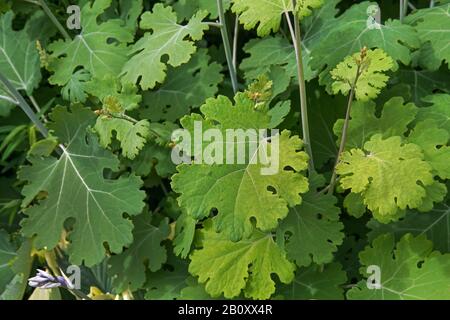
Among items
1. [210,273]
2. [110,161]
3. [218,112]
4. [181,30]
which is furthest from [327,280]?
[181,30]

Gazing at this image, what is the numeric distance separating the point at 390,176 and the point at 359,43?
0.43m

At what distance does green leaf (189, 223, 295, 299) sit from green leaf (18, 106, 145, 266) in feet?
0.76

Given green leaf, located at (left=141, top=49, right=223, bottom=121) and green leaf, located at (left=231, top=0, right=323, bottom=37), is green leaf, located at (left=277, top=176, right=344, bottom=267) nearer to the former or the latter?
green leaf, located at (left=231, top=0, right=323, bottom=37)

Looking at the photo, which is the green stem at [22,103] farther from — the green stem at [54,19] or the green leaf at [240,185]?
the green leaf at [240,185]

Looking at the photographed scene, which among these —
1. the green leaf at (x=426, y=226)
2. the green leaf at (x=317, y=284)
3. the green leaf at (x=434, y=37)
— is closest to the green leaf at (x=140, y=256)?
the green leaf at (x=317, y=284)

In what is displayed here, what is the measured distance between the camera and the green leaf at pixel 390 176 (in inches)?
54.7

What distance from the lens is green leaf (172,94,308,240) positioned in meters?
1.37

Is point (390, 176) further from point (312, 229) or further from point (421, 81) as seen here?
point (421, 81)

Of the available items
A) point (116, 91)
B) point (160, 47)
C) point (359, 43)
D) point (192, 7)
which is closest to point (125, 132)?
point (116, 91)

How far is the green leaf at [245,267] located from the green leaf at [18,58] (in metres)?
0.85

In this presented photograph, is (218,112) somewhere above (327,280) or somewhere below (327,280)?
above

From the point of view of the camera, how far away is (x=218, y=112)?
139cm
